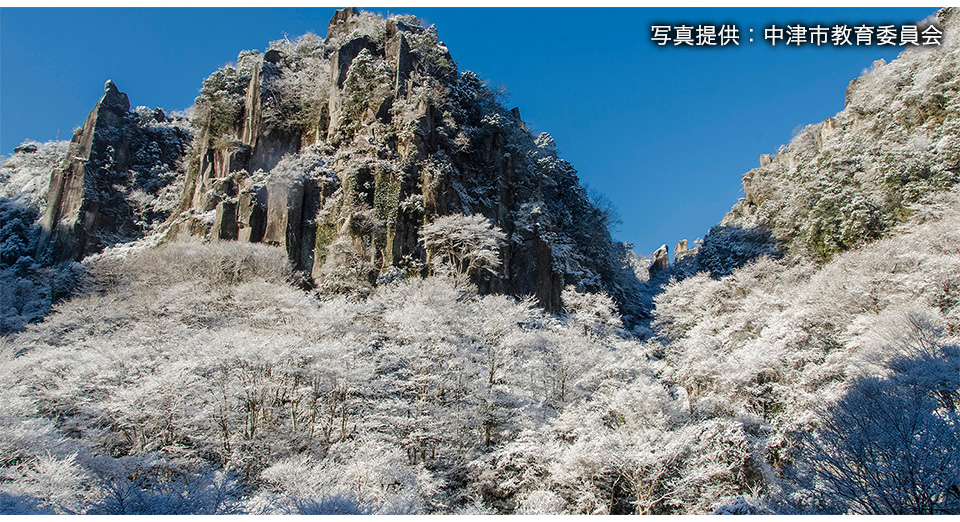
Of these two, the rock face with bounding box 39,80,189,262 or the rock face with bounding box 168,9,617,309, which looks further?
the rock face with bounding box 39,80,189,262

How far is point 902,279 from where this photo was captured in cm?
2220

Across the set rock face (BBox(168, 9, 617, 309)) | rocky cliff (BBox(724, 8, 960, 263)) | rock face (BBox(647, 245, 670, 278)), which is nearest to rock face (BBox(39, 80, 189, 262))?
rock face (BBox(168, 9, 617, 309))

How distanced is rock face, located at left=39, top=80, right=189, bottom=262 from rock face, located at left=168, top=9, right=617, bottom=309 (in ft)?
26.2

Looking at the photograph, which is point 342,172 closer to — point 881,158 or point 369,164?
point 369,164

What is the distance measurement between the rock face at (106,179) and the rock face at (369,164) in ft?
26.2

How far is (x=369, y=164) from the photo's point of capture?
1346 inches

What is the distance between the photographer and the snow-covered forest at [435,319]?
50.0ft

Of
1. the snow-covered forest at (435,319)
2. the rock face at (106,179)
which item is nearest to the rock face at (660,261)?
the snow-covered forest at (435,319)

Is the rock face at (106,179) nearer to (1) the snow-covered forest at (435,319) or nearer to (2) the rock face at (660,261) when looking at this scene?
(1) the snow-covered forest at (435,319)

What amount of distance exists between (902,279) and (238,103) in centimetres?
4655

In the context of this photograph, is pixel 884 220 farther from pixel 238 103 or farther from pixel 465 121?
pixel 238 103

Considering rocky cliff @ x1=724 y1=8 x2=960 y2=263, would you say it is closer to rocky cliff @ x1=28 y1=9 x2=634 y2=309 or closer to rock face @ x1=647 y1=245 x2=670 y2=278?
rocky cliff @ x1=28 y1=9 x2=634 y2=309

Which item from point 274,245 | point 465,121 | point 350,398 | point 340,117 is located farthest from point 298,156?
point 350,398

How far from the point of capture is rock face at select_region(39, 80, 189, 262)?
3966 centimetres
